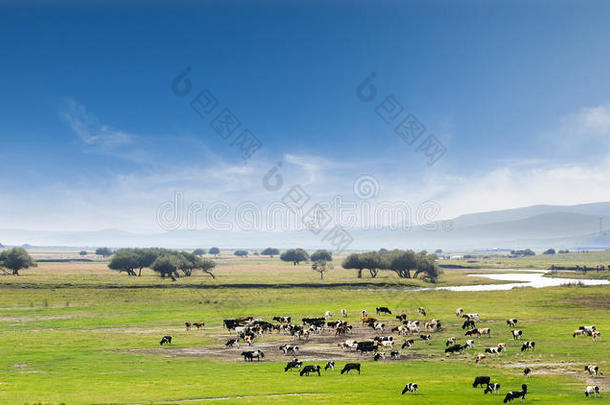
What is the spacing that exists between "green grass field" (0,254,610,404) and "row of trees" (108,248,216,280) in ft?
173

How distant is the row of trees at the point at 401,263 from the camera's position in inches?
4958

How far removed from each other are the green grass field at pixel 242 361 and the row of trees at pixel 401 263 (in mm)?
54321

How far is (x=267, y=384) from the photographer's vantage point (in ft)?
88.4

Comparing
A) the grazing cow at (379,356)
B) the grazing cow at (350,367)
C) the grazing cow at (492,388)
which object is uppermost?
the grazing cow at (492,388)

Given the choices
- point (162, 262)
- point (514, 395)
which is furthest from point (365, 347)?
point (162, 262)

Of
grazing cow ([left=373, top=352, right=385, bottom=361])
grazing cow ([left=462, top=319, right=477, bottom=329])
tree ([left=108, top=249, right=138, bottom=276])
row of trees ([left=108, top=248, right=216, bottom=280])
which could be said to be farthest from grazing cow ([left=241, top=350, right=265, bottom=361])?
tree ([left=108, top=249, right=138, bottom=276])

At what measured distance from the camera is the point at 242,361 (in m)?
34.3

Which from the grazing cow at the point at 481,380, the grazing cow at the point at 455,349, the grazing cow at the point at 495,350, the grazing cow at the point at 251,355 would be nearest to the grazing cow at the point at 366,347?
the grazing cow at the point at 455,349

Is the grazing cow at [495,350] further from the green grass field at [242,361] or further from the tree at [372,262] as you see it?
the tree at [372,262]

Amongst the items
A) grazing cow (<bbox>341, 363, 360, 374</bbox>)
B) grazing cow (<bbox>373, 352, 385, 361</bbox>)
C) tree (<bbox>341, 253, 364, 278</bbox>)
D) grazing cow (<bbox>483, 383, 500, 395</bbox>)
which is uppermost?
tree (<bbox>341, 253, 364, 278</bbox>)

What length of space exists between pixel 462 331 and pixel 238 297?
48979mm

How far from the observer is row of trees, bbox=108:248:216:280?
410 feet

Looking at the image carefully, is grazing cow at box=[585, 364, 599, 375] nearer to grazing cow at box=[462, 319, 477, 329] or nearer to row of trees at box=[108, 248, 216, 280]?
grazing cow at box=[462, 319, 477, 329]

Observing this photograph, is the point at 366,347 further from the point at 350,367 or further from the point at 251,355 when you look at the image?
the point at 251,355
